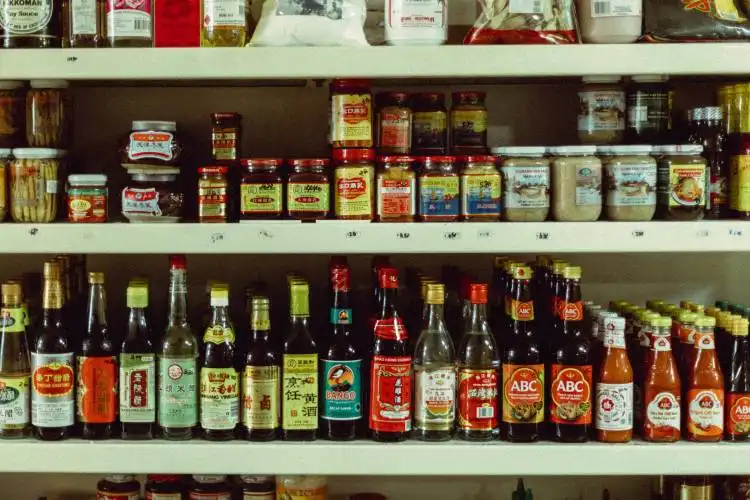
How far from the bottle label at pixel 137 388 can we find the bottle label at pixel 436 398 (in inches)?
20.1

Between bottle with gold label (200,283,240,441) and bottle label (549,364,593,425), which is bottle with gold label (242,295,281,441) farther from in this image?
bottle label (549,364,593,425)

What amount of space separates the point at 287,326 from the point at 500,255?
52 cm

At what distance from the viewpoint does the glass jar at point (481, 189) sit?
5.70ft

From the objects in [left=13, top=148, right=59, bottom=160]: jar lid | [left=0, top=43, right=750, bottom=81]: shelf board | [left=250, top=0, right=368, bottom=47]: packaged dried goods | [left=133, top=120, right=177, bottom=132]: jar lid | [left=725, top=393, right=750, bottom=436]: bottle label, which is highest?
[left=250, top=0, right=368, bottom=47]: packaged dried goods

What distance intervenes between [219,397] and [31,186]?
54cm

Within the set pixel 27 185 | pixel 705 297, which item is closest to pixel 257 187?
pixel 27 185

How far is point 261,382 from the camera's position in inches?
68.6

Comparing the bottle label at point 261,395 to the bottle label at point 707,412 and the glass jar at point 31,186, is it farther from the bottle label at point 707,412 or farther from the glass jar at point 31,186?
the bottle label at point 707,412

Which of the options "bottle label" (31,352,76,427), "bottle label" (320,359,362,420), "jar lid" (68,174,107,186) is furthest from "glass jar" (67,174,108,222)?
"bottle label" (320,359,362,420)

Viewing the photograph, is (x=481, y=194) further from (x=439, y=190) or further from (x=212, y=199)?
(x=212, y=199)

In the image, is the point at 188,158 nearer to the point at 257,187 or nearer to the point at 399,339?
the point at 257,187

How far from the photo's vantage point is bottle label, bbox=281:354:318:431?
1.75 meters

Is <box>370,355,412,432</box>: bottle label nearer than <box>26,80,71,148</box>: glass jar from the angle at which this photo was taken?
Yes

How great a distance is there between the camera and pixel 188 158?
6.08 ft
